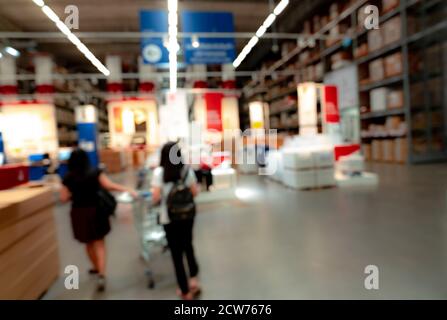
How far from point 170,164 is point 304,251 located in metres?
1.67

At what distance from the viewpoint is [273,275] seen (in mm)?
2422

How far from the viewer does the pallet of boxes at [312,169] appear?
20.5ft

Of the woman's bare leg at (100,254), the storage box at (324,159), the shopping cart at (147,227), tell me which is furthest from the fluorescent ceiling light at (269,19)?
the woman's bare leg at (100,254)

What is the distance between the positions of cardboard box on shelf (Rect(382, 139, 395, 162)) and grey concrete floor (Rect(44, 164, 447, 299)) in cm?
374

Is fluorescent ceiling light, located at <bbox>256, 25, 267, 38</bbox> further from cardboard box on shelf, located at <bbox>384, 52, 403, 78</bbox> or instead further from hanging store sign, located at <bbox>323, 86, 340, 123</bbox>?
hanging store sign, located at <bbox>323, 86, 340, 123</bbox>

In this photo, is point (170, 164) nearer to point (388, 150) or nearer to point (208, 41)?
point (208, 41)

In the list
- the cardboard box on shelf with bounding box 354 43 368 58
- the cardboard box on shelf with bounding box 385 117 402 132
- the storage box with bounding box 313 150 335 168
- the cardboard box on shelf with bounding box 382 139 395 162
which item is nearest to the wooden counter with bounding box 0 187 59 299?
the storage box with bounding box 313 150 335 168

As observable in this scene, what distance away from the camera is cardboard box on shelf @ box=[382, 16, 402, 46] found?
26.7ft

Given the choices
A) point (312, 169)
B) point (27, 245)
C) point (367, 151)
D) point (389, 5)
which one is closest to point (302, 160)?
Answer: point (312, 169)

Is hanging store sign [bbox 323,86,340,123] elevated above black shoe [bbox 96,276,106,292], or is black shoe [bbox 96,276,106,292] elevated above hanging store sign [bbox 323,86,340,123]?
hanging store sign [bbox 323,86,340,123]

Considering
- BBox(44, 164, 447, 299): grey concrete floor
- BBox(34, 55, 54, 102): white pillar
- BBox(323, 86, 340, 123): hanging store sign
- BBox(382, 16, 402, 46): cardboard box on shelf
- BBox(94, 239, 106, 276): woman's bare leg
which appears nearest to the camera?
BBox(44, 164, 447, 299): grey concrete floor

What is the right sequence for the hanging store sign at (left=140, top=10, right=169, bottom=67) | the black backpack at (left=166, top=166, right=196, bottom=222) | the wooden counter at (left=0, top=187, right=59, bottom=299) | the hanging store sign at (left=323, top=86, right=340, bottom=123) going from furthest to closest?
1. the hanging store sign at (left=140, top=10, right=169, bottom=67)
2. the hanging store sign at (left=323, top=86, right=340, bottom=123)
3. the black backpack at (left=166, top=166, right=196, bottom=222)
4. the wooden counter at (left=0, top=187, right=59, bottom=299)
